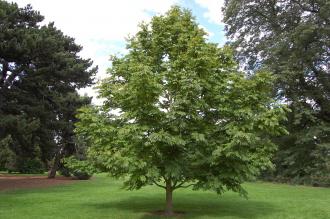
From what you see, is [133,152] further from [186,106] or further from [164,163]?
[186,106]

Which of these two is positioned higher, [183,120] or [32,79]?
[32,79]

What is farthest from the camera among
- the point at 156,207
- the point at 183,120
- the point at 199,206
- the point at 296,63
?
the point at 296,63

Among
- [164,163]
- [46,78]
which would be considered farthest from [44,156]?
[164,163]

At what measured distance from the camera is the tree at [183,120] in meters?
12.3

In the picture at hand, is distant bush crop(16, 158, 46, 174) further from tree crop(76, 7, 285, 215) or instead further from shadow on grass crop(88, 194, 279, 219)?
tree crop(76, 7, 285, 215)

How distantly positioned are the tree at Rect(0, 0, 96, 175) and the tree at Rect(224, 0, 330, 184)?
1302 centimetres

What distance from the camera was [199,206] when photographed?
645 inches

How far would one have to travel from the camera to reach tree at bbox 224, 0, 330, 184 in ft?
91.6


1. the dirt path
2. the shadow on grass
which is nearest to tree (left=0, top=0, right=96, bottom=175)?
the dirt path

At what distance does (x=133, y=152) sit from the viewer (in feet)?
40.6

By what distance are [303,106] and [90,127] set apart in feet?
65.5

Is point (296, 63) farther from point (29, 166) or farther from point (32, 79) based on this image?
point (29, 166)

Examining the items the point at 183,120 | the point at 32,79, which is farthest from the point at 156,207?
the point at 32,79

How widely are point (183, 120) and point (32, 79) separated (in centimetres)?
1677
